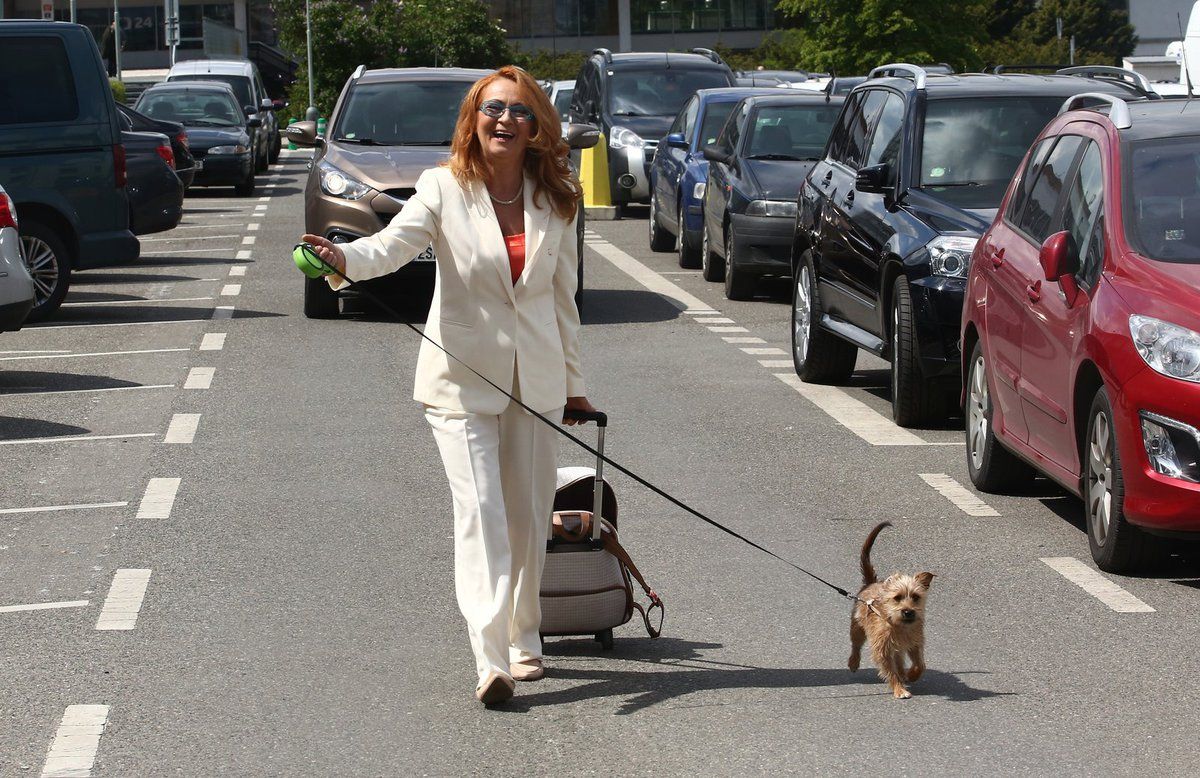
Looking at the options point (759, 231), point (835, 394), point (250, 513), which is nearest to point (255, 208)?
point (759, 231)

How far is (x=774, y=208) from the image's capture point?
16203mm

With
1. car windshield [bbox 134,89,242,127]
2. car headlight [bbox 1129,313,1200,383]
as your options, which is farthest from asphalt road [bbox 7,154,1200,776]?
car windshield [bbox 134,89,242,127]

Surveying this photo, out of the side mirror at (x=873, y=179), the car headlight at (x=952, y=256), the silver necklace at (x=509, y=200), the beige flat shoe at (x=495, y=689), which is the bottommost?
the beige flat shoe at (x=495, y=689)

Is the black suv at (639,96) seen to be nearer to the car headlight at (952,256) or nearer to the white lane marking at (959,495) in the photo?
the car headlight at (952,256)

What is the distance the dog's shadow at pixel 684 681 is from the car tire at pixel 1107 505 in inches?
59.1

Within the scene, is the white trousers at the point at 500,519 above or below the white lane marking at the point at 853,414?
above

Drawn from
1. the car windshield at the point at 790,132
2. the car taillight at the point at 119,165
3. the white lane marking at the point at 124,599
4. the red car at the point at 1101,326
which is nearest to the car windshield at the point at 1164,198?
the red car at the point at 1101,326

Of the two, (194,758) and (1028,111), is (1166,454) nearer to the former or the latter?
(194,758)

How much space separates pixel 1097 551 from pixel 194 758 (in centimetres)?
→ 377

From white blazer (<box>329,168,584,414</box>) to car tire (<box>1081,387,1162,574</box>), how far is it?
8.10 feet

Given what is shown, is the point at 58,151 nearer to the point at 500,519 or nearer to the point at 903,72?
the point at 903,72

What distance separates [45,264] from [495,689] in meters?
11.4

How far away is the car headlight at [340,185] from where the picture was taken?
14648mm

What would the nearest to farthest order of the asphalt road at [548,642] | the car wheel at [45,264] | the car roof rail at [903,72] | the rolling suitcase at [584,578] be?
the asphalt road at [548,642], the rolling suitcase at [584,578], the car roof rail at [903,72], the car wheel at [45,264]
